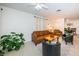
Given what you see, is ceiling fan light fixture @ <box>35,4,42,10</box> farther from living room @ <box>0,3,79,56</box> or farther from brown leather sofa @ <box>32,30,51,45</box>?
brown leather sofa @ <box>32,30,51,45</box>

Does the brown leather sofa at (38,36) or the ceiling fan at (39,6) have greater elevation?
the ceiling fan at (39,6)

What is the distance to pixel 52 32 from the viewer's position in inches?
119

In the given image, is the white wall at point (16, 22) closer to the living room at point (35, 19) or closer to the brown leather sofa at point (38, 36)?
the living room at point (35, 19)

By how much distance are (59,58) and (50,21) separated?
986mm

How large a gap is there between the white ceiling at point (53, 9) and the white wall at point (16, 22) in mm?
149

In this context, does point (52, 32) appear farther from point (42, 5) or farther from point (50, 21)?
point (42, 5)

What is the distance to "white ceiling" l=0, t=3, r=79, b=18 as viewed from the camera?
8.66ft

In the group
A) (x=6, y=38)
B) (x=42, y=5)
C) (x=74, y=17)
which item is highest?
(x=42, y=5)

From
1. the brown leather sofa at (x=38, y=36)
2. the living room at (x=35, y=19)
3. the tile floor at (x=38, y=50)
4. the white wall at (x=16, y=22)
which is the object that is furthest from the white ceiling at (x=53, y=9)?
the tile floor at (x=38, y=50)

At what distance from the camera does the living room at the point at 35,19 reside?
8.90 feet

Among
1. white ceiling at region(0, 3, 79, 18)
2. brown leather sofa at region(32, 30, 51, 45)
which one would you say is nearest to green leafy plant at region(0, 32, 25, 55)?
brown leather sofa at region(32, 30, 51, 45)

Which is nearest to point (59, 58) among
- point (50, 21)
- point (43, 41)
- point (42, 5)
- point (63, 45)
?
point (63, 45)

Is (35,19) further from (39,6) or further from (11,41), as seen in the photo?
(11,41)

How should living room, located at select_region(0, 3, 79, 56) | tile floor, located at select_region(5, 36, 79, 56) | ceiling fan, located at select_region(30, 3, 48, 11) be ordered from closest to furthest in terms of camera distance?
ceiling fan, located at select_region(30, 3, 48, 11), living room, located at select_region(0, 3, 79, 56), tile floor, located at select_region(5, 36, 79, 56)
